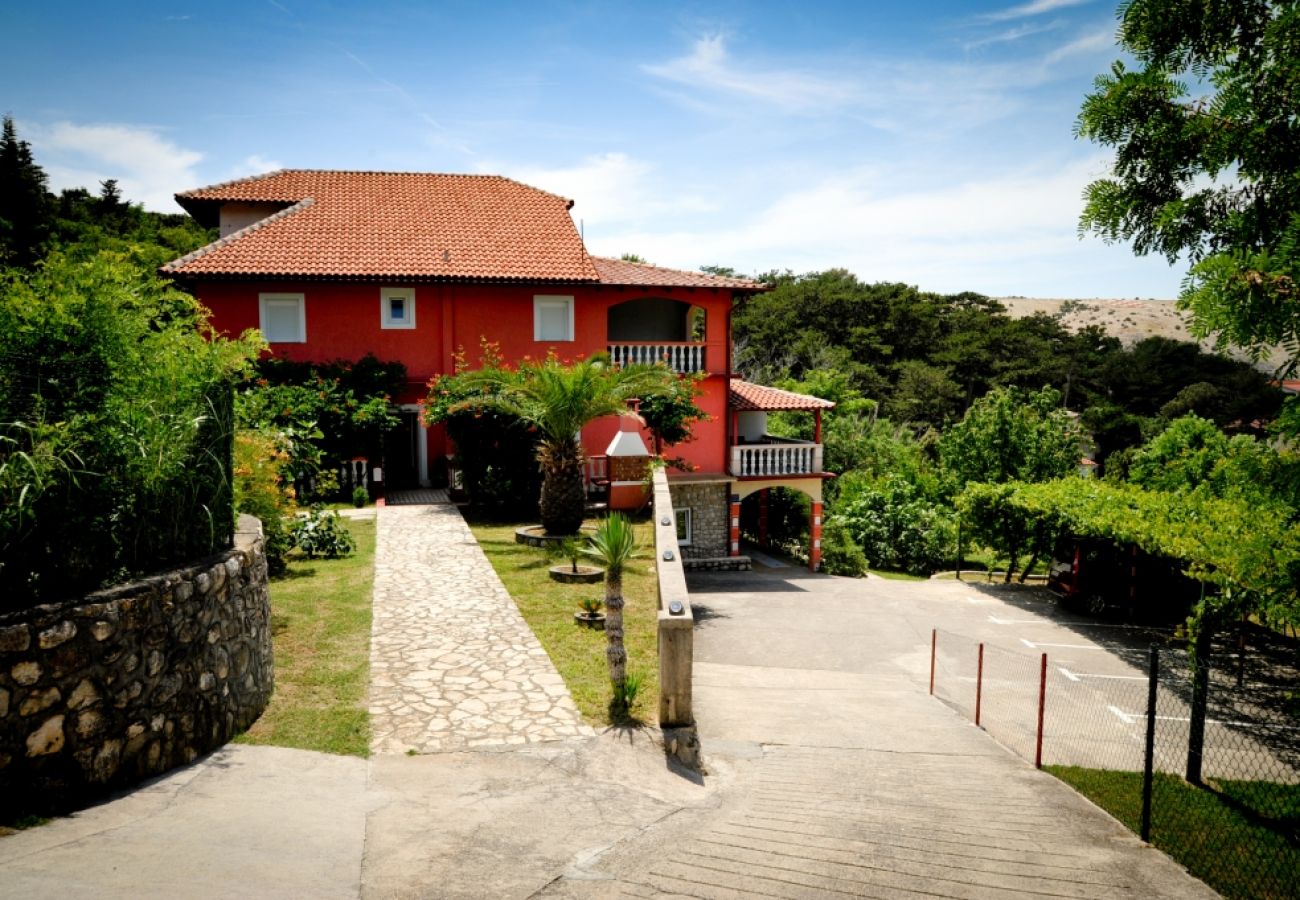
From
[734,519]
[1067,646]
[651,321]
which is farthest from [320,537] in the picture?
[651,321]

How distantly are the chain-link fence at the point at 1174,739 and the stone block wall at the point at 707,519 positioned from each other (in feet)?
26.6

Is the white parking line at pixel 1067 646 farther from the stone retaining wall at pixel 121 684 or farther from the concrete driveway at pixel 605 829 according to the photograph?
the stone retaining wall at pixel 121 684

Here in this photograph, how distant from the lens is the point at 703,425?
950 inches

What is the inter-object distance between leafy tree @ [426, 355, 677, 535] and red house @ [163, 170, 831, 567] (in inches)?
210

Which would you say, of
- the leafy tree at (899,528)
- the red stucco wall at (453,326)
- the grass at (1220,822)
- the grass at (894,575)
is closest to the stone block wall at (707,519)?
the red stucco wall at (453,326)

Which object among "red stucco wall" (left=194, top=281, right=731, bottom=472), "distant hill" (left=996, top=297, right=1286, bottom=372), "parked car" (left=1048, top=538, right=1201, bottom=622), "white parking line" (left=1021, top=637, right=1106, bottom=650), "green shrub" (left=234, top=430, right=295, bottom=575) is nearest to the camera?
"green shrub" (left=234, top=430, right=295, bottom=575)

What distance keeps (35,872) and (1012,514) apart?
22.3 metres

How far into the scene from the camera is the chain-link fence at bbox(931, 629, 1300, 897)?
25.1 ft

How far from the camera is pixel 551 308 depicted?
2367 centimetres

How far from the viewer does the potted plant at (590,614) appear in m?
10.6

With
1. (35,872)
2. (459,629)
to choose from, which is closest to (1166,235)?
(459,629)

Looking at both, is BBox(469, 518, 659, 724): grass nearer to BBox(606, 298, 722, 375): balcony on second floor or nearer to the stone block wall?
the stone block wall

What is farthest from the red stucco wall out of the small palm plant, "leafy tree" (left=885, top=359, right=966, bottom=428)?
"leafy tree" (left=885, top=359, right=966, bottom=428)

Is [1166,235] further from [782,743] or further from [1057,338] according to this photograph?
[1057,338]
